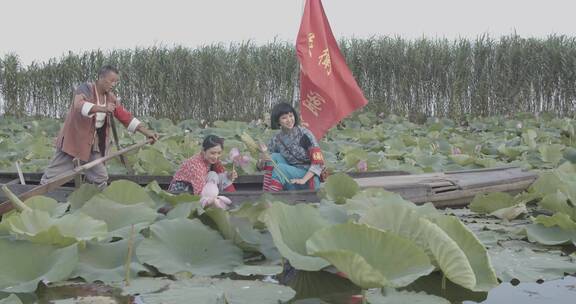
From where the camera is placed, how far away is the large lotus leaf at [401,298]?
213cm

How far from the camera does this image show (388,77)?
12.8 metres

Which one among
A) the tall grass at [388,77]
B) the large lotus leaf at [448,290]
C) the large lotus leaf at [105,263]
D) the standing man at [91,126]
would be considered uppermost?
the tall grass at [388,77]

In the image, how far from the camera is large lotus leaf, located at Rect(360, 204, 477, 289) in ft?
7.07

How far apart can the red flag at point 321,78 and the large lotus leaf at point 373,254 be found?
12.1 feet

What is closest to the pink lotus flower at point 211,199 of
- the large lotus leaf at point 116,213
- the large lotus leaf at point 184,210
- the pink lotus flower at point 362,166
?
the large lotus leaf at point 184,210

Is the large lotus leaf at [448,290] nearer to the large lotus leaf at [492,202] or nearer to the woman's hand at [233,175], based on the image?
the large lotus leaf at [492,202]

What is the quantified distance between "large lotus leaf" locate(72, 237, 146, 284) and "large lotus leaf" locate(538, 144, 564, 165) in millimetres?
4069

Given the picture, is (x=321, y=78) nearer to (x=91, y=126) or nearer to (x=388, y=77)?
(x=91, y=126)

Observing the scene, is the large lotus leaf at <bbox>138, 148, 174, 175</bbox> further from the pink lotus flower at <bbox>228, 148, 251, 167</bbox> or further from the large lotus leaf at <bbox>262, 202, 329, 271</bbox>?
the large lotus leaf at <bbox>262, 202, 329, 271</bbox>

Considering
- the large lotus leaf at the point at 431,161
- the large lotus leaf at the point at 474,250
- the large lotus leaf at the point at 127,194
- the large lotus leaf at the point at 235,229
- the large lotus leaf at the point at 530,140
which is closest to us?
the large lotus leaf at the point at 474,250

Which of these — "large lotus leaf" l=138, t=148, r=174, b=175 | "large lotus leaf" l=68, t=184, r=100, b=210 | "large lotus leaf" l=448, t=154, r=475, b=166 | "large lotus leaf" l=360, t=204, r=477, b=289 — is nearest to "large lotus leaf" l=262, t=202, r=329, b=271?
"large lotus leaf" l=360, t=204, r=477, b=289

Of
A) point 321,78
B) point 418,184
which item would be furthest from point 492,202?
point 321,78

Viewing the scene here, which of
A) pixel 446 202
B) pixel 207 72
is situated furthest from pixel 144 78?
pixel 446 202

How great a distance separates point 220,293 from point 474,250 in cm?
83
